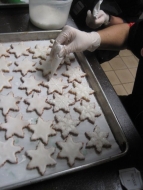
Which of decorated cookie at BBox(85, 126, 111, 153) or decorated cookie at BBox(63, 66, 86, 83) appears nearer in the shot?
decorated cookie at BBox(85, 126, 111, 153)

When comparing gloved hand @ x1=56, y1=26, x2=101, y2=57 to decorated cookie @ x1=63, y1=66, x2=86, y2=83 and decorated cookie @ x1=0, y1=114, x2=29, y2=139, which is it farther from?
decorated cookie @ x1=0, y1=114, x2=29, y2=139

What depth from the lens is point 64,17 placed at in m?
1.47

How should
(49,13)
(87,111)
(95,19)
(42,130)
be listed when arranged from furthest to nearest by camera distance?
(95,19) → (49,13) → (87,111) → (42,130)

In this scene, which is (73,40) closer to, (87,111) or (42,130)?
(87,111)

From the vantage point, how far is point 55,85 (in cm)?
125

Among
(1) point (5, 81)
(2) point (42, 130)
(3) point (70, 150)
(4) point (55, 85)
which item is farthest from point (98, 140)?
(1) point (5, 81)

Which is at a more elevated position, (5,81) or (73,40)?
(73,40)

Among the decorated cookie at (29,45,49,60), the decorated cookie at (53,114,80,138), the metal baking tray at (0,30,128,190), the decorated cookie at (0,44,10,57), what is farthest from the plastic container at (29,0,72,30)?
the decorated cookie at (53,114,80,138)

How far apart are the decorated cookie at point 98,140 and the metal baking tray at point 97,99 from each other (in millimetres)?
61

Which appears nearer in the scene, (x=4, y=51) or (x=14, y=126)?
(x=14, y=126)

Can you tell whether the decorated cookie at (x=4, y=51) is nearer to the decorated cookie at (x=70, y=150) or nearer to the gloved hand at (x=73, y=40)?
the gloved hand at (x=73, y=40)

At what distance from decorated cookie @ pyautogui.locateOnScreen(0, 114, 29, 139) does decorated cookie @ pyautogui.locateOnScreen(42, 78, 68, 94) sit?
246mm

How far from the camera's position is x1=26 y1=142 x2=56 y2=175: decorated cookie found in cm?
92

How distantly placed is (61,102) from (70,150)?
0.28 m
